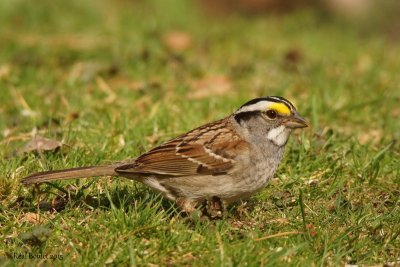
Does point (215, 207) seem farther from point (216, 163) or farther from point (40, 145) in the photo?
point (40, 145)

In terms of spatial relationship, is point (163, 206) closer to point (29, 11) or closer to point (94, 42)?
point (94, 42)

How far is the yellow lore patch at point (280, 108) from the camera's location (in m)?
5.91

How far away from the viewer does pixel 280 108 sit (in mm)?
5930

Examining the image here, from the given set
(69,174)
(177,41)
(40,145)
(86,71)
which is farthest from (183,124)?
(177,41)

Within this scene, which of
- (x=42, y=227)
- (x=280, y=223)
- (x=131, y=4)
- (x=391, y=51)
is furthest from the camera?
(x=131, y=4)

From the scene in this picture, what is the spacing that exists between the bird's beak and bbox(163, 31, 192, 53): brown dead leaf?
15.0 feet

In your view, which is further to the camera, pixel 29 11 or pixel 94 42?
pixel 29 11

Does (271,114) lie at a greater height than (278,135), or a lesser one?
greater

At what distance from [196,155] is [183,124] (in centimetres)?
179

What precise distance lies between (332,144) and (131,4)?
279 inches

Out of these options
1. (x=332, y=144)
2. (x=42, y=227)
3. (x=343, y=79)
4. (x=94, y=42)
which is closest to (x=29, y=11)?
(x=94, y=42)

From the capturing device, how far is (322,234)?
5195mm

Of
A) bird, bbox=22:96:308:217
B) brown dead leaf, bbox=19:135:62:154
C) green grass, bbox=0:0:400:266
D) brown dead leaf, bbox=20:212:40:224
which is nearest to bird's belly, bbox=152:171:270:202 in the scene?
bird, bbox=22:96:308:217

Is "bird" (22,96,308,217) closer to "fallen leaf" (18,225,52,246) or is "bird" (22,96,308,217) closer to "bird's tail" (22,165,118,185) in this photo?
"bird's tail" (22,165,118,185)
